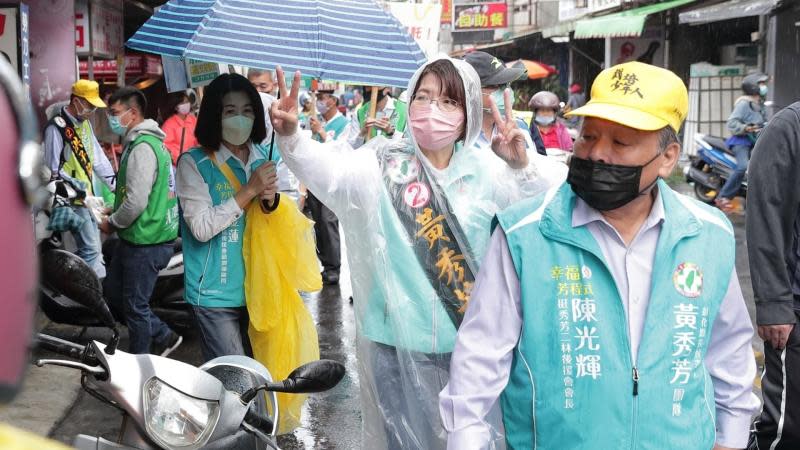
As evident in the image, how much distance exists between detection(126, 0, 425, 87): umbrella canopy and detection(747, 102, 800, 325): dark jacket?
1.56 m

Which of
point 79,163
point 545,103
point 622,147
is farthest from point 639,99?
point 545,103

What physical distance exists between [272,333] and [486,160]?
1.53 meters

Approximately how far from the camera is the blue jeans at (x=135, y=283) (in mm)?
6590

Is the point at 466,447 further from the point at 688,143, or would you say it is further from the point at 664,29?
the point at 664,29

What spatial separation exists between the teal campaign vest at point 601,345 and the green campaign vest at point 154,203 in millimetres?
4034

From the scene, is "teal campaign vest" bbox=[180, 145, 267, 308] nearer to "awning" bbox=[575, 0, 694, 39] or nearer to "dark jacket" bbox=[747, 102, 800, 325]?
"dark jacket" bbox=[747, 102, 800, 325]

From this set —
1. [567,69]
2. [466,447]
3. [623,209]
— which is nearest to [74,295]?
[466,447]

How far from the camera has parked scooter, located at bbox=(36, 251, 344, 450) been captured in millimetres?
2670

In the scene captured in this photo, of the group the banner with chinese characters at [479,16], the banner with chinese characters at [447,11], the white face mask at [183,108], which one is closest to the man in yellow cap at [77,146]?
the white face mask at [183,108]

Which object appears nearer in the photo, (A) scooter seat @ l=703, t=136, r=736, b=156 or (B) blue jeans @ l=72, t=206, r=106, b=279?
(B) blue jeans @ l=72, t=206, r=106, b=279

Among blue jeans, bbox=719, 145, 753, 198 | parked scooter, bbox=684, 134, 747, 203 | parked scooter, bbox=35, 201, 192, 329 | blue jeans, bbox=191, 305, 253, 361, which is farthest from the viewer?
parked scooter, bbox=684, 134, 747, 203

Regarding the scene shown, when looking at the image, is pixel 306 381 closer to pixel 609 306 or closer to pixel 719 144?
pixel 609 306

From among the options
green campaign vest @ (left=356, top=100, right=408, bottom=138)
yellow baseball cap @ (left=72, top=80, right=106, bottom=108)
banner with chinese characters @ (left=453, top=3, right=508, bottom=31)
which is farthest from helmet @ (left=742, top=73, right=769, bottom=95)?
banner with chinese characters @ (left=453, top=3, right=508, bottom=31)

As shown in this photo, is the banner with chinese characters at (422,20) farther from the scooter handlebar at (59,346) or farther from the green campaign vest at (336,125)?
the scooter handlebar at (59,346)
